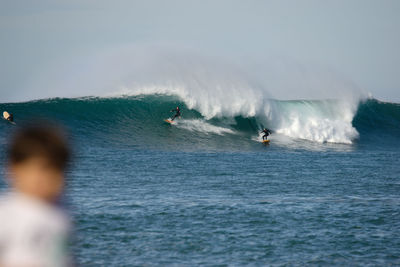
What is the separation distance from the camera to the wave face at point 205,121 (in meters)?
26.6

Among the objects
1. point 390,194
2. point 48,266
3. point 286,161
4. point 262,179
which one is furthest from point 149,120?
point 48,266

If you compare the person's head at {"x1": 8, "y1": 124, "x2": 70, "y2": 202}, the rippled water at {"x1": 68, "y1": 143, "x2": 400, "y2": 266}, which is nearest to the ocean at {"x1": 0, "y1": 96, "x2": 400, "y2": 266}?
the rippled water at {"x1": 68, "y1": 143, "x2": 400, "y2": 266}

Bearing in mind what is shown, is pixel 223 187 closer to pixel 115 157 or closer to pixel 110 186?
pixel 110 186

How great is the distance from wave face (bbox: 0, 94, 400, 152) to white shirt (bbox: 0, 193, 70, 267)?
71.2 feet

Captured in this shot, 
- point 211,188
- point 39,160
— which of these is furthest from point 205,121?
point 39,160

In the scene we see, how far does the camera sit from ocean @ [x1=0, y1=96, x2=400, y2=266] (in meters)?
8.95

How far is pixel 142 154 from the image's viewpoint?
20922 millimetres

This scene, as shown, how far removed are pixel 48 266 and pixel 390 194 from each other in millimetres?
14274

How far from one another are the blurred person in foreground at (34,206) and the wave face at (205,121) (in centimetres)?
2169

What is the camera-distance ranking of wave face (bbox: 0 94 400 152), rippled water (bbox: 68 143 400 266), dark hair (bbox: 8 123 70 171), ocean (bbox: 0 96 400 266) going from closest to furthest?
dark hair (bbox: 8 123 70 171) < rippled water (bbox: 68 143 400 266) < ocean (bbox: 0 96 400 266) < wave face (bbox: 0 94 400 152)

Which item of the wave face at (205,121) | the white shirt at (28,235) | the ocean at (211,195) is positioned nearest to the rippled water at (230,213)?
the ocean at (211,195)

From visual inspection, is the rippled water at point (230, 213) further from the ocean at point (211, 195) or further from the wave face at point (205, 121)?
the wave face at point (205, 121)

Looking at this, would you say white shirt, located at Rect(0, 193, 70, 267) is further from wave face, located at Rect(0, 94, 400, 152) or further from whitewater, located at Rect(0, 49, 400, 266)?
wave face, located at Rect(0, 94, 400, 152)

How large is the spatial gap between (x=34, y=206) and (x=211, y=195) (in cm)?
1155
